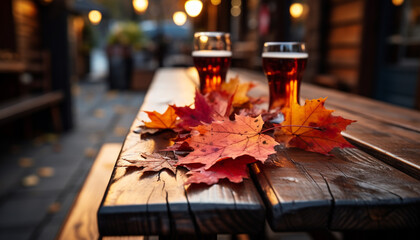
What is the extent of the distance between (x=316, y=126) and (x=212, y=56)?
1.70 ft

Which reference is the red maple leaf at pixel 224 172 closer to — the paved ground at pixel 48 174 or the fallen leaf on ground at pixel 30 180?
the paved ground at pixel 48 174

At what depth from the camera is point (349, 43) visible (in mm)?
4586

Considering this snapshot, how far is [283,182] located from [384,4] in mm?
3798

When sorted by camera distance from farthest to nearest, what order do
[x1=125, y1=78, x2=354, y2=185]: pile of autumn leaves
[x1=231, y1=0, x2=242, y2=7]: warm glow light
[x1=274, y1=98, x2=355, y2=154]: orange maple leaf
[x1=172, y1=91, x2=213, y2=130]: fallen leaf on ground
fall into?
[x1=231, y1=0, x2=242, y2=7]: warm glow light < [x1=172, y1=91, x2=213, y2=130]: fallen leaf on ground < [x1=274, y1=98, x2=355, y2=154]: orange maple leaf < [x1=125, y1=78, x2=354, y2=185]: pile of autumn leaves

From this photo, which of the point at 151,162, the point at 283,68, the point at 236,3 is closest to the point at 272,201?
the point at 151,162

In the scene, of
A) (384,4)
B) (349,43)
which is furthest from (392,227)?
A: (349,43)

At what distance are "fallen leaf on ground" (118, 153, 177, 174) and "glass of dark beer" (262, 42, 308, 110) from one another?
0.47 metres

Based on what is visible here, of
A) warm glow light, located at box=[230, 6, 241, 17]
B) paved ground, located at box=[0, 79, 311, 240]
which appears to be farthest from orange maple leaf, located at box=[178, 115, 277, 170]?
warm glow light, located at box=[230, 6, 241, 17]

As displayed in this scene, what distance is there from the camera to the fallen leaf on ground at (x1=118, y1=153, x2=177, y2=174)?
24.3 inches

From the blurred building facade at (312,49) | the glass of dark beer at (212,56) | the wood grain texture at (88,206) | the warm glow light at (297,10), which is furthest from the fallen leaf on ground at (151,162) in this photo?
the warm glow light at (297,10)

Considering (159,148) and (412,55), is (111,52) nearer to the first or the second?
(412,55)

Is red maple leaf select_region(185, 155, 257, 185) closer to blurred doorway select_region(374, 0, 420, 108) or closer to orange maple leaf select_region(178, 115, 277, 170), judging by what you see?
orange maple leaf select_region(178, 115, 277, 170)

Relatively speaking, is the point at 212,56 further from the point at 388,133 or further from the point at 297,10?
the point at 297,10

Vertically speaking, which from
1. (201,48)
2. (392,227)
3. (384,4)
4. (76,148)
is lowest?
(76,148)
